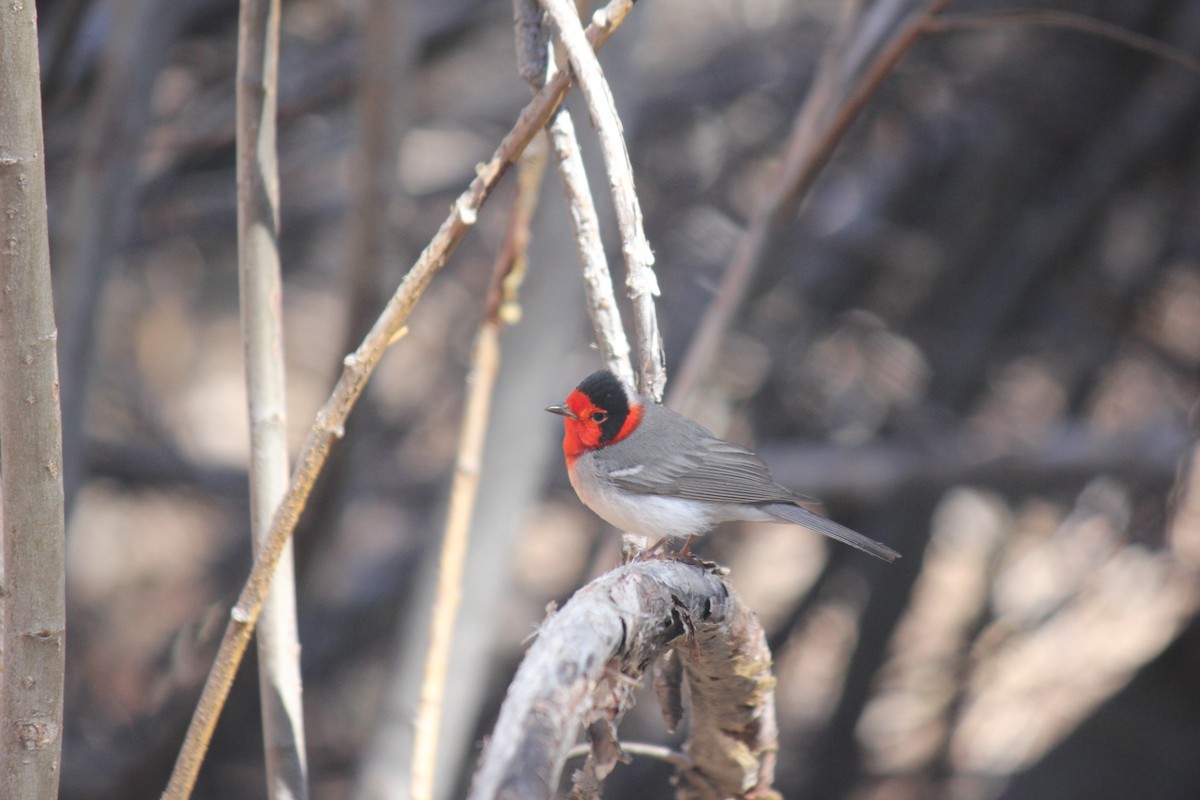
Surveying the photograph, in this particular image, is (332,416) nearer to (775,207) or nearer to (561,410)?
(775,207)

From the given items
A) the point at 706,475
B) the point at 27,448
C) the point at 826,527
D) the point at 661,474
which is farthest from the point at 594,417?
the point at 27,448

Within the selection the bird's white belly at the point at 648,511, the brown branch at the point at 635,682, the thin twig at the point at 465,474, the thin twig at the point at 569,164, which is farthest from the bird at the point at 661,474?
the thin twig at the point at 569,164

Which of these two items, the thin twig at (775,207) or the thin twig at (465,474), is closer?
the thin twig at (465,474)

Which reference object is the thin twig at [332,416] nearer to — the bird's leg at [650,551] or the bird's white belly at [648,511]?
the bird's leg at [650,551]

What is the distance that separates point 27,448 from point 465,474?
0.89 metres

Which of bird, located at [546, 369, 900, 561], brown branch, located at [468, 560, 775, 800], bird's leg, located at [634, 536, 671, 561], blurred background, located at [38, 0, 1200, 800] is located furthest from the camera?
blurred background, located at [38, 0, 1200, 800]

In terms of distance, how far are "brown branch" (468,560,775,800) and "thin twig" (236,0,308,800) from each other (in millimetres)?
491

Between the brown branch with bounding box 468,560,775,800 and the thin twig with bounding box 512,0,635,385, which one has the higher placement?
the thin twig with bounding box 512,0,635,385

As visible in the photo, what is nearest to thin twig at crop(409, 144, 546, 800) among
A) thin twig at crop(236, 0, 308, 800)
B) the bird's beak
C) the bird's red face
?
thin twig at crop(236, 0, 308, 800)

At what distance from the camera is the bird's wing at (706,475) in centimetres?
288

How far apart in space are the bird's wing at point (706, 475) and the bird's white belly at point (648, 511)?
3cm

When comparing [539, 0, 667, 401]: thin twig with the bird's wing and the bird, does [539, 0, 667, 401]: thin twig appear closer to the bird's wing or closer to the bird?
the bird

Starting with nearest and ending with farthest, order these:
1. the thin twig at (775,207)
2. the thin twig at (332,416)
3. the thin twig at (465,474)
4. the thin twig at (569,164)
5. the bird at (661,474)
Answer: the thin twig at (332,416), the thin twig at (569,164), the thin twig at (465,474), the thin twig at (775,207), the bird at (661,474)

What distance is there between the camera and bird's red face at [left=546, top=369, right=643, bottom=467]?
2.82m
